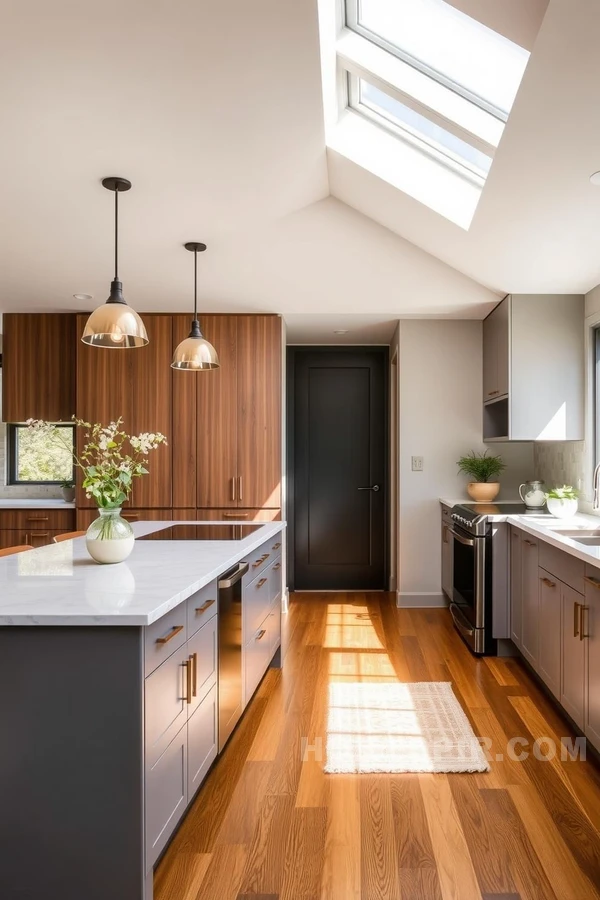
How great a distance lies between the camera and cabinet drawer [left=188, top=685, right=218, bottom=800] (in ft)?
6.37

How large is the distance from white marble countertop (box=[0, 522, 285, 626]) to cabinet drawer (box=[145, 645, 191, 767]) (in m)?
0.19

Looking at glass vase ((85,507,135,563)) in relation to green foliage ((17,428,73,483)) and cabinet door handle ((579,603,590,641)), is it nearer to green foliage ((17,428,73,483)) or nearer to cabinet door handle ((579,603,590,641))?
cabinet door handle ((579,603,590,641))

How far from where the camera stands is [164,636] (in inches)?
67.4

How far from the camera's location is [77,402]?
4805 mm

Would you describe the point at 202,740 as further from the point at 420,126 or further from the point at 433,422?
the point at 433,422

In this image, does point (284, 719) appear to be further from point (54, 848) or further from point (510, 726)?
point (54, 848)

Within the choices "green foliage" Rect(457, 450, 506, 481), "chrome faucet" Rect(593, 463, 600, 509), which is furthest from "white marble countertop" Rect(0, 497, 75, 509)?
"chrome faucet" Rect(593, 463, 600, 509)

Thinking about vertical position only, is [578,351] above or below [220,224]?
below

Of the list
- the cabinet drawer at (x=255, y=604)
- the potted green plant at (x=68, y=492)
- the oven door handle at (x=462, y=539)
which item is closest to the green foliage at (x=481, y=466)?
the oven door handle at (x=462, y=539)

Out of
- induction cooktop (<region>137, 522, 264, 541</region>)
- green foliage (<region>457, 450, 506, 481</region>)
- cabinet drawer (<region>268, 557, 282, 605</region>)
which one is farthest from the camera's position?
green foliage (<region>457, 450, 506, 481</region>)

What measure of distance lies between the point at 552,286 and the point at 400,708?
2687 mm

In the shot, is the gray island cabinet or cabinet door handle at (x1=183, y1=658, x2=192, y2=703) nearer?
the gray island cabinet

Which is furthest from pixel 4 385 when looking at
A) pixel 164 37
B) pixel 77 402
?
pixel 164 37

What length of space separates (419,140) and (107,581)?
8.60ft
